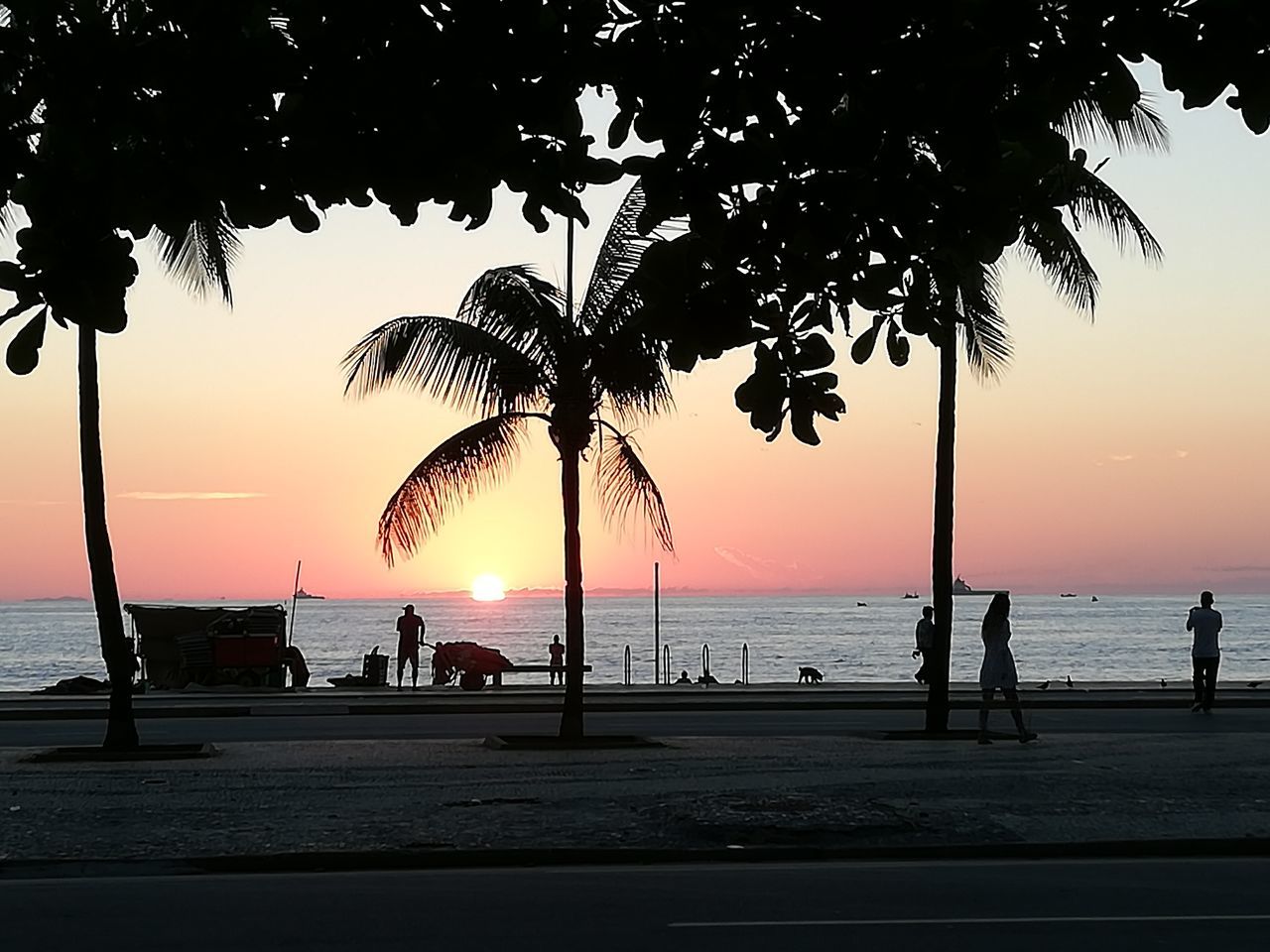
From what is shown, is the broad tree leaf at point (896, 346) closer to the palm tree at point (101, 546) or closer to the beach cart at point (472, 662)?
the palm tree at point (101, 546)

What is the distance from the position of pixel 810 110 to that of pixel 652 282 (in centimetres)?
76

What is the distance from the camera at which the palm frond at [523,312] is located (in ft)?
67.5

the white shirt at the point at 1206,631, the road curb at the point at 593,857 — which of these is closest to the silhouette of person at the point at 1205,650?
the white shirt at the point at 1206,631

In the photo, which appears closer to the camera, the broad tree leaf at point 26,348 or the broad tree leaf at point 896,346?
the broad tree leaf at point 26,348

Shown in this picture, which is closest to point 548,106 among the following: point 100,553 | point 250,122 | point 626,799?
point 250,122

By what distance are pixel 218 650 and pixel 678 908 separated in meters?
29.6

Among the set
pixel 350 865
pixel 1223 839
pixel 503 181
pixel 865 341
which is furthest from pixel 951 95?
pixel 1223 839

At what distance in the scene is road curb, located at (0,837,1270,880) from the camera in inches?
480

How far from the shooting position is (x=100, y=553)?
1928 centimetres

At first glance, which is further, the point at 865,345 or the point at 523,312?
the point at 523,312

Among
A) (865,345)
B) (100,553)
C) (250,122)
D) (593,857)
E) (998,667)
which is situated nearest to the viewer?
(250,122)

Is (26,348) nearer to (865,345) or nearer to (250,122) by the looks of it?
(250,122)

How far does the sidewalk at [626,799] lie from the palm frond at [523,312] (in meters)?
4.58

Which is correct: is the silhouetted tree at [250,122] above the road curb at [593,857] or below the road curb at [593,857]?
above
